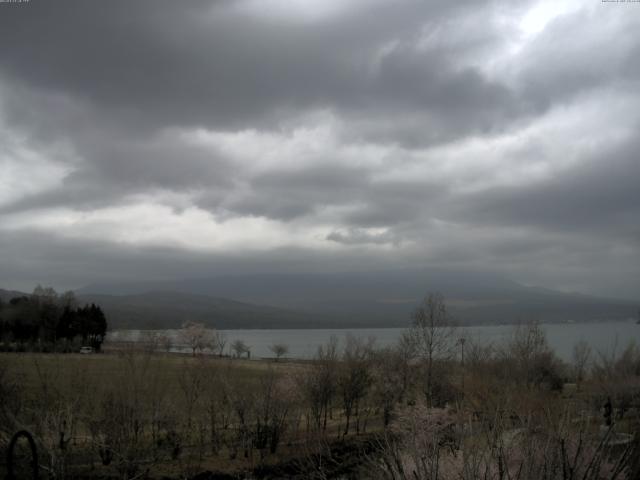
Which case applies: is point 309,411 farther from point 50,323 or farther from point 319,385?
point 50,323

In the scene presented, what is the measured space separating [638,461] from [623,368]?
41.8 m

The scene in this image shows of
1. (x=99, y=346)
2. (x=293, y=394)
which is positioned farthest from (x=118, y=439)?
(x=99, y=346)

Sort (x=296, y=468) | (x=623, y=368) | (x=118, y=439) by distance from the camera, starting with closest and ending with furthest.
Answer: (x=118, y=439)
(x=296, y=468)
(x=623, y=368)

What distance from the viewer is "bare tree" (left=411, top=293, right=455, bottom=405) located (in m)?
52.3

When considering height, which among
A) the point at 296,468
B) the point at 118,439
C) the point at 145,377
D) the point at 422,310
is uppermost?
the point at 422,310

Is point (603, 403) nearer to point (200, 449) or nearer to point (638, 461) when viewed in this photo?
point (200, 449)

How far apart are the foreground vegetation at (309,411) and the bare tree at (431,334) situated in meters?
0.16

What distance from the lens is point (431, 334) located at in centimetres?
5247

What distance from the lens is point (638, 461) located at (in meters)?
13.6

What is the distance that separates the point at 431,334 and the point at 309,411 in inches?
543

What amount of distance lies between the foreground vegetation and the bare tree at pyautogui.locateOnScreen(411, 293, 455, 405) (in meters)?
0.16

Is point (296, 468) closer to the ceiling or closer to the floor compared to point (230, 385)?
closer to the floor

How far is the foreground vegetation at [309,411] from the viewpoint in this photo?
71.0 feet

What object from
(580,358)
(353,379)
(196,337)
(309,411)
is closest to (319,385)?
(309,411)
